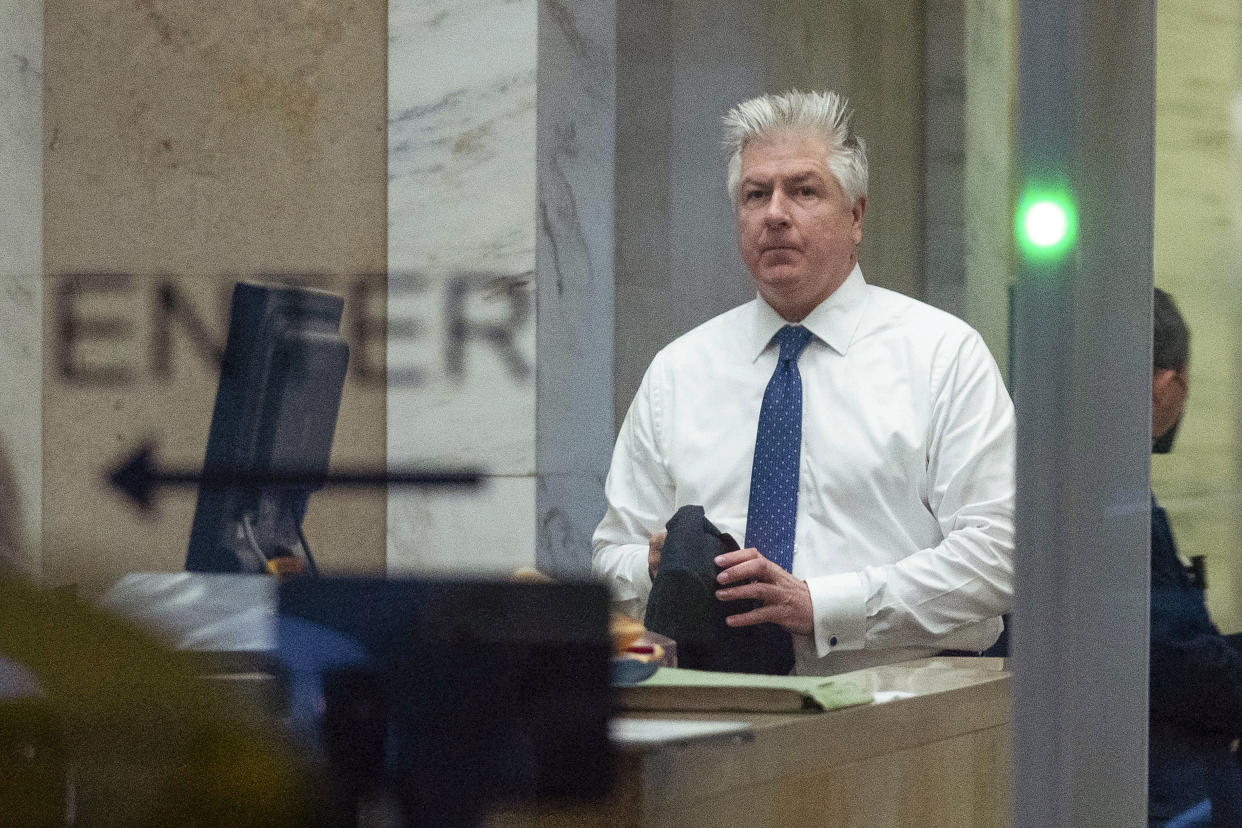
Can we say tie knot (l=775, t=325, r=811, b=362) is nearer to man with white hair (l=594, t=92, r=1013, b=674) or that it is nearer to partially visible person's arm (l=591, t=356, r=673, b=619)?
man with white hair (l=594, t=92, r=1013, b=674)

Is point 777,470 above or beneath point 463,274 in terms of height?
beneath

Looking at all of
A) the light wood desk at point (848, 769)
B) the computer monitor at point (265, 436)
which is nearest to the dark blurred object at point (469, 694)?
the light wood desk at point (848, 769)

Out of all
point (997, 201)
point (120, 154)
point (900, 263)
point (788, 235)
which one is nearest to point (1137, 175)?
point (788, 235)

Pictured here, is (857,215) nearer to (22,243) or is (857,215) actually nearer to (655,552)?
(655,552)

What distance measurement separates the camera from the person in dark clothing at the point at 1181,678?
4.12 feet

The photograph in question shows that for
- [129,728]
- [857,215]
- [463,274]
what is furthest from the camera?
[463,274]

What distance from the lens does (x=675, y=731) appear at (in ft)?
4.60

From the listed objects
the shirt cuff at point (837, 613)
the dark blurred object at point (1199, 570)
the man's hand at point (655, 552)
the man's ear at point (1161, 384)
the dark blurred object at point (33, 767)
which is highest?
the man's ear at point (1161, 384)

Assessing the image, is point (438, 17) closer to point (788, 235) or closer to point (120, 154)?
point (120, 154)

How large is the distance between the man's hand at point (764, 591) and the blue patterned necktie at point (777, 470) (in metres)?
0.30

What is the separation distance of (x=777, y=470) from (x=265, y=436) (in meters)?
1.46

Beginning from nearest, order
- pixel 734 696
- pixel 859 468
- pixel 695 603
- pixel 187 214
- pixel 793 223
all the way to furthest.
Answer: pixel 734 696 < pixel 695 603 < pixel 859 468 < pixel 793 223 < pixel 187 214

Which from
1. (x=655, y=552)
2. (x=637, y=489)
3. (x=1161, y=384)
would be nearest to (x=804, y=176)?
(x=637, y=489)

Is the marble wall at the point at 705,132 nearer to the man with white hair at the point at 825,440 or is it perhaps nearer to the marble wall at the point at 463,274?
the marble wall at the point at 463,274
